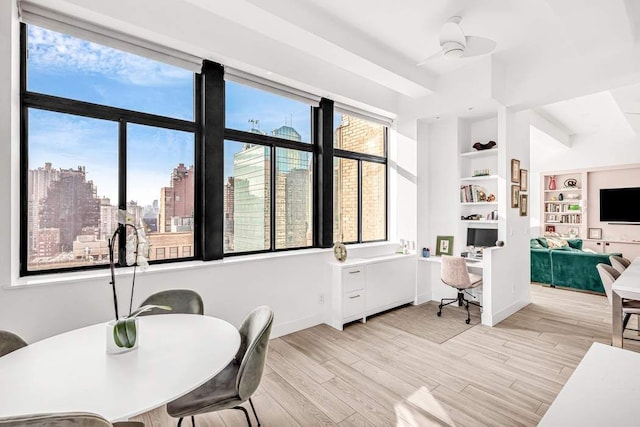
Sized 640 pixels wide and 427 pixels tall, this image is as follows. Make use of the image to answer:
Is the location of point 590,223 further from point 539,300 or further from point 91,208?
point 91,208

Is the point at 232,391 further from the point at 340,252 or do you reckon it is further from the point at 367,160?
the point at 367,160

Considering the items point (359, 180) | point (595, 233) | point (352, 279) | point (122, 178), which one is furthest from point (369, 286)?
point (595, 233)

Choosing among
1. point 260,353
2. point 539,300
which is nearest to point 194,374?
point 260,353

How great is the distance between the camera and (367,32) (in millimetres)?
3205

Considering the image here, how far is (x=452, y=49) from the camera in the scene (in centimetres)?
303

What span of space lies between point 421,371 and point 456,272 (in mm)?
1590

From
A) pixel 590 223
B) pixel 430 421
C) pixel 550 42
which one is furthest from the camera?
pixel 590 223

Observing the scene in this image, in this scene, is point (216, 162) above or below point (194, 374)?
above

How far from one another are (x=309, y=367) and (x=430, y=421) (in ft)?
3.59

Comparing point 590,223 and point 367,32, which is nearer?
point 367,32

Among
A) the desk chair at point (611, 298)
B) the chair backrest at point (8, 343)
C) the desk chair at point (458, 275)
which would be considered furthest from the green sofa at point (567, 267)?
the chair backrest at point (8, 343)

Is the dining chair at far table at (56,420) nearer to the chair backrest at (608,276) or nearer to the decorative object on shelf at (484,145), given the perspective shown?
the chair backrest at (608,276)

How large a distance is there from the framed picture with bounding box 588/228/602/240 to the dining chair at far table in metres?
10.1

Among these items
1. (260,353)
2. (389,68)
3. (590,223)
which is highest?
(389,68)
